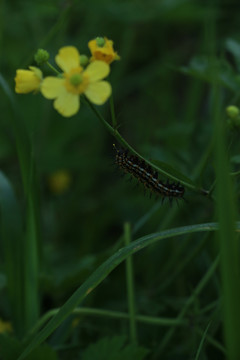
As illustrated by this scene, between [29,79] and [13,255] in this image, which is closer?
[29,79]

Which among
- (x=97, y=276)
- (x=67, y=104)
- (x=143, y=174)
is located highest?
(x=67, y=104)

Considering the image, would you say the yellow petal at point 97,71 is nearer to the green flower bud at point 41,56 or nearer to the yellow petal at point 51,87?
the yellow petal at point 51,87

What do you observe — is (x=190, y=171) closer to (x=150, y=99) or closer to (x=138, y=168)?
(x=138, y=168)

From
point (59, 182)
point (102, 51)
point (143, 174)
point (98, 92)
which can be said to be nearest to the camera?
point (98, 92)

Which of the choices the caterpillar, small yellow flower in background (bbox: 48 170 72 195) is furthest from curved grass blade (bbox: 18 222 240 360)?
small yellow flower in background (bbox: 48 170 72 195)

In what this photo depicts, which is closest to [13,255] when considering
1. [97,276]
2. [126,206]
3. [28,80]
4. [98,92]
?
[97,276]

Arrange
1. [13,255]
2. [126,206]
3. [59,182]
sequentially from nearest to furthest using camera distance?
[13,255] → [126,206] → [59,182]

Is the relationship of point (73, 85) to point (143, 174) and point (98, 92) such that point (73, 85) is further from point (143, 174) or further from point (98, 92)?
point (143, 174)

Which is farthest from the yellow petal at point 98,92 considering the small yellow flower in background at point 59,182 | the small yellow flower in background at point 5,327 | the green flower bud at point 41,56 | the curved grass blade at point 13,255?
the small yellow flower in background at point 59,182
